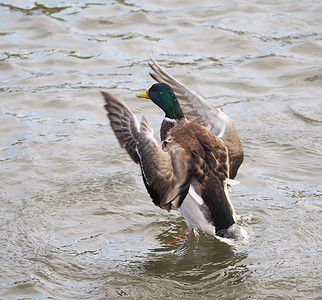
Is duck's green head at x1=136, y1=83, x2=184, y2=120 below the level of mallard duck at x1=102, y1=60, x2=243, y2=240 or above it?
above

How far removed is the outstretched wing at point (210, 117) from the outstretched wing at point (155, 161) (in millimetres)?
666

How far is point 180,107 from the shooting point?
720 centimetres

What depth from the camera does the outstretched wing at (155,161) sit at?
6.15m

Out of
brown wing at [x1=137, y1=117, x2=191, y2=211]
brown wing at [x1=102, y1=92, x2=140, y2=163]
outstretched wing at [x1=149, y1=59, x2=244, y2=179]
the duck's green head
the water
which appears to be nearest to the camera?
the water

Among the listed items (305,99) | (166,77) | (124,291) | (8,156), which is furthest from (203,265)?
(305,99)

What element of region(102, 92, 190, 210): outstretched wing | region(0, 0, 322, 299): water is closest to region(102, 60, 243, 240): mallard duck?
region(102, 92, 190, 210): outstretched wing

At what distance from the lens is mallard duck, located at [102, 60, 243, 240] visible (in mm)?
6234

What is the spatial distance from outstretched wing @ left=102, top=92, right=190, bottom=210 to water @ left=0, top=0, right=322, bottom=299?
57cm

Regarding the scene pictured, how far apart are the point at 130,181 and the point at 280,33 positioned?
5.24 metres

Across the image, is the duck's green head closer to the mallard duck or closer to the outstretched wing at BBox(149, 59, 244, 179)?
the mallard duck

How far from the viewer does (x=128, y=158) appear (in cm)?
841

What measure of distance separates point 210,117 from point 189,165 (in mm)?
1062

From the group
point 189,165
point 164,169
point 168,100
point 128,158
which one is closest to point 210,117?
point 168,100

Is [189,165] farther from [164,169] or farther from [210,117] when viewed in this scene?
[210,117]
